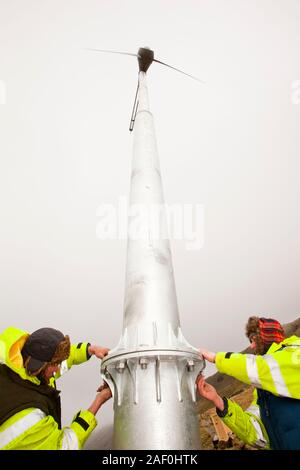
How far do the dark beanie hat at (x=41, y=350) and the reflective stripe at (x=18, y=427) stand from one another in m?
0.53

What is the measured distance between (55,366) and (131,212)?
3.03 meters

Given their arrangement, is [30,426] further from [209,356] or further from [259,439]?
[259,439]

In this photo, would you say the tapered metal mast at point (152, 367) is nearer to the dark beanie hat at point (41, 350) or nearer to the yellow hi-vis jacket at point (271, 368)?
the yellow hi-vis jacket at point (271, 368)

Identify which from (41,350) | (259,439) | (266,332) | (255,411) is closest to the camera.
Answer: (41,350)

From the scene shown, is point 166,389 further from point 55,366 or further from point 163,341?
point 55,366

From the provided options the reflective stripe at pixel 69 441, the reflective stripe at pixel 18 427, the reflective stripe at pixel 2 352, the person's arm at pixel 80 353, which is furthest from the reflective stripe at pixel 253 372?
the reflective stripe at pixel 2 352

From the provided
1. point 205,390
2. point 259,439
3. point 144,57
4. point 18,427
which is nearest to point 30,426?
point 18,427

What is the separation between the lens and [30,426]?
3182 mm

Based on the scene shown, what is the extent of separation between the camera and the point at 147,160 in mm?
6719

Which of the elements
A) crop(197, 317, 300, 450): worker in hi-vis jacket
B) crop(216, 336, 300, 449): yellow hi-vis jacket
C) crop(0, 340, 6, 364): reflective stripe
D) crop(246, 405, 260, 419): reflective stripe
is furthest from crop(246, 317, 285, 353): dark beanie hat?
crop(0, 340, 6, 364): reflective stripe

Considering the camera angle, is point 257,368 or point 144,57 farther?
point 144,57

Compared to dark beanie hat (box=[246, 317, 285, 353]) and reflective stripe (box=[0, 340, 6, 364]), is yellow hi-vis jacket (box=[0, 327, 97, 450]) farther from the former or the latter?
dark beanie hat (box=[246, 317, 285, 353])

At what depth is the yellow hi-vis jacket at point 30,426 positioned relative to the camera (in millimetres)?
3107

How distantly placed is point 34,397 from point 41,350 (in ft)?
1.77
